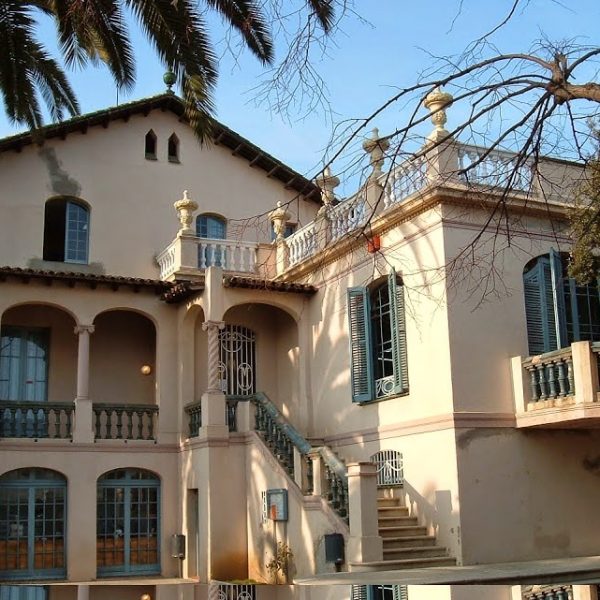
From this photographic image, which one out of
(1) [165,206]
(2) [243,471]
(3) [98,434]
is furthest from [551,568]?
(1) [165,206]

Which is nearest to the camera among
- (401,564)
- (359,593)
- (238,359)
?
(359,593)

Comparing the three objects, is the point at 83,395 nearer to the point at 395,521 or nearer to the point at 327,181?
the point at 327,181

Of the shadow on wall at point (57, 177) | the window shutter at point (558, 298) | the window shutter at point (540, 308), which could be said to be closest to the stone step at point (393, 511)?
the window shutter at point (540, 308)

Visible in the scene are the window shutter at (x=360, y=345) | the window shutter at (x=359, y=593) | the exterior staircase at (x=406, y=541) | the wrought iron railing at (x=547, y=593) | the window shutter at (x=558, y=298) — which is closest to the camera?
the wrought iron railing at (x=547, y=593)

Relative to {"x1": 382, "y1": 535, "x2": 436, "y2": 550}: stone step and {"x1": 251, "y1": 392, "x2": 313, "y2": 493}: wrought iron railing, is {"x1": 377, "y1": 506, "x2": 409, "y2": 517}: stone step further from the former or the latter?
{"x1": 251, "y1": 392, "x2": 313, "y2": 493}: wrought iron railing

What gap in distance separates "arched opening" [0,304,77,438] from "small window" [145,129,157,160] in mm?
5049

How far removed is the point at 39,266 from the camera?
2166cm

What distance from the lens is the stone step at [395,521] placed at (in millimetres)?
16047

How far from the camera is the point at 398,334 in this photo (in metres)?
17.2

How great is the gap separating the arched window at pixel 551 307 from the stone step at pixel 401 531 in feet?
12.1

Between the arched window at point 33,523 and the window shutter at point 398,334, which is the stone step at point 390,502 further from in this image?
the arched window at point 33,523

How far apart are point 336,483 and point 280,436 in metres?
2.45

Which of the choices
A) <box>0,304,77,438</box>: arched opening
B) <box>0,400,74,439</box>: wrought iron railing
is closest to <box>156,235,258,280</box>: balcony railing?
<box>0,304,77,438</box>: arched opening

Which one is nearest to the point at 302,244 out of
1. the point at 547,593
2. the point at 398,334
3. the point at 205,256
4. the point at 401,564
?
the point at 205,256
